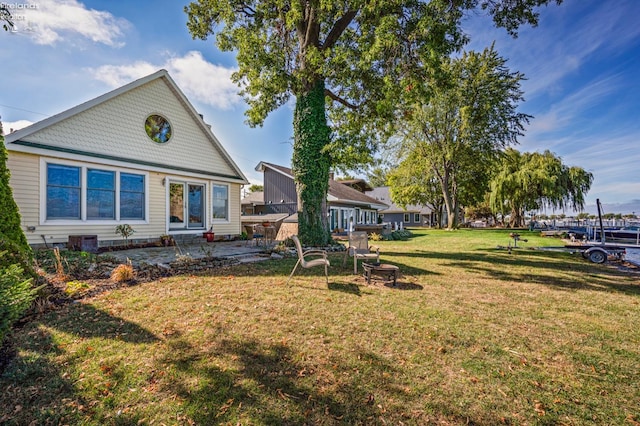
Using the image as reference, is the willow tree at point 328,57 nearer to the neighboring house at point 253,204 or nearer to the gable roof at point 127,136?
the gable roof at point 127,136

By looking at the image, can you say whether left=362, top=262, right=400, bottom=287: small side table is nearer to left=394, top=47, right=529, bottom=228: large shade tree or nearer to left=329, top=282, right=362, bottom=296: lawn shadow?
left=329, top=282, right=362, bottom=296: lawn shadow

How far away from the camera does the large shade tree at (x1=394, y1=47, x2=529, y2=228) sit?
2494cm

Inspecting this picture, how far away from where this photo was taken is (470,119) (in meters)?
25.3

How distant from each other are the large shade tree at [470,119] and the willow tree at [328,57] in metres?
13.0

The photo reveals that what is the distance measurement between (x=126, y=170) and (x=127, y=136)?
4.12 ft

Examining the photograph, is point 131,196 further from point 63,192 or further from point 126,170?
point 63,192

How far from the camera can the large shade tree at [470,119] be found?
81.8 feet

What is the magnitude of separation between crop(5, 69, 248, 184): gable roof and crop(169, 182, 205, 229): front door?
2.48 feet

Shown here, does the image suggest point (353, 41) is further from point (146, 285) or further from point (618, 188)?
point (618, 188)

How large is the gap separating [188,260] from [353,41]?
978 cm

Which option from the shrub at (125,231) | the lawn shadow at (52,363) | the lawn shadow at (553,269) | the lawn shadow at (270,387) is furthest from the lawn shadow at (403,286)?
the shrub at (125,231)

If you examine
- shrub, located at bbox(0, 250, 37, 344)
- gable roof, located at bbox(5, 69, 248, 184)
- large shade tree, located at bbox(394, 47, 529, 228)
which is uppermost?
large shade tree, located at bbox(394, 47, 529, 228)

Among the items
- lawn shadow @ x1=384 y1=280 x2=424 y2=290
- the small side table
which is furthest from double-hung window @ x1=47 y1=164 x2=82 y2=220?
lawn shadow @ x1=384 y1=280 x2=424 y2=290

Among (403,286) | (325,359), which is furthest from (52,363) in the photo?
(403,286)
